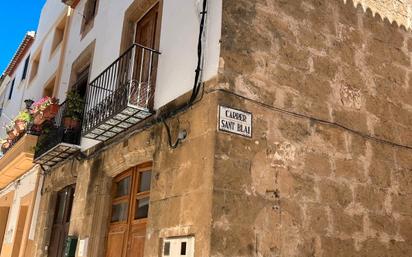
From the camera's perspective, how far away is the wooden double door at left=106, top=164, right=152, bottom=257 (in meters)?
5.13

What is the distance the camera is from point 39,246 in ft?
25.9

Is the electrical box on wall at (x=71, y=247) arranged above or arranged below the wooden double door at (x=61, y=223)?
below

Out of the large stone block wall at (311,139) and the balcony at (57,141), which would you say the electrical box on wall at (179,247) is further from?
the balcony at (57,141)

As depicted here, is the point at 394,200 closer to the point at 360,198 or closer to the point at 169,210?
the point at 360,198

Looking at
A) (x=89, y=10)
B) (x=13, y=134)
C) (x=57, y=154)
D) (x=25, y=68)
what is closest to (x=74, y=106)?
(x=57, y=154)

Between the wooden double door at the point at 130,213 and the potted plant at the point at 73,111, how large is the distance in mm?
1597

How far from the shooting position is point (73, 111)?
23.5ft

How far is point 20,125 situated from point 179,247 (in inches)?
256

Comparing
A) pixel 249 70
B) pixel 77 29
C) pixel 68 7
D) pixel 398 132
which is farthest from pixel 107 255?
pixel 68 7

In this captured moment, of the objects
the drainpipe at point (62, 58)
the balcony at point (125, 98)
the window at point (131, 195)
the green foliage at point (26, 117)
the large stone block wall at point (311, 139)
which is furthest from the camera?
the drainpipe at point (62, 58)

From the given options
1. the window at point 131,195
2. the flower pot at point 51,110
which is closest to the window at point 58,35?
the flower pot at point 51,110

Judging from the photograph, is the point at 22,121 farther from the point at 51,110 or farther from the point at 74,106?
the point at 74,106

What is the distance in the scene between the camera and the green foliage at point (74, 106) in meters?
7.12

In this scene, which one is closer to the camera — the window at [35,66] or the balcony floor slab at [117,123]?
the balcony floor slab at [117,123]
